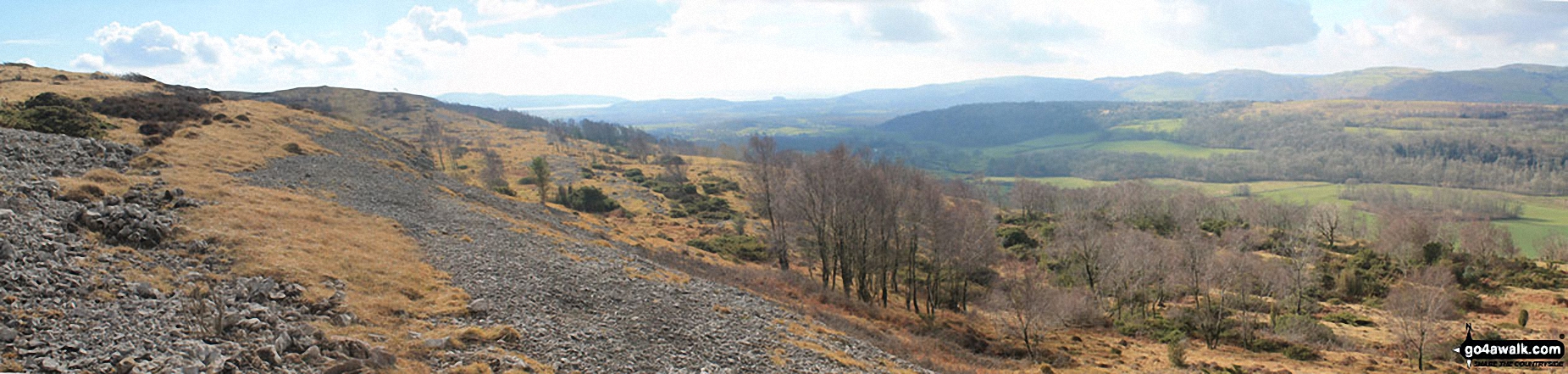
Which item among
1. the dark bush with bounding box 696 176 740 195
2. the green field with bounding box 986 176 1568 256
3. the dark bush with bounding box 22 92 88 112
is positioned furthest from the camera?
the green field with bounding box 986 176 1568 256

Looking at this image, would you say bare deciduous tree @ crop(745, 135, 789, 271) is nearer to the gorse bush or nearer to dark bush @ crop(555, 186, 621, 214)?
dark bush @ crop(555, 186, 621, 214)

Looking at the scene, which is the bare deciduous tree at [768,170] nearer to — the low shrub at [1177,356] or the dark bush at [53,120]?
the low shrub at [1177,356]

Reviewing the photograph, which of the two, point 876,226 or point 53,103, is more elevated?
point 53,103

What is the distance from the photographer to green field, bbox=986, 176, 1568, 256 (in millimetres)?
97000

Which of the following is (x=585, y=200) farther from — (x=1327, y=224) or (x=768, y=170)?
(x=1327, y=224)

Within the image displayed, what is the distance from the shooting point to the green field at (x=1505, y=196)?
9700cm

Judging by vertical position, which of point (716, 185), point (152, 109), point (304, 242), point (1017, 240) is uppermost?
point (152, 109)

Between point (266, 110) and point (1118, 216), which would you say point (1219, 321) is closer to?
point (1118, 216)

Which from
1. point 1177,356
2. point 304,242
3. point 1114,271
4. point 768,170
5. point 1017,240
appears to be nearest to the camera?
point 304,242

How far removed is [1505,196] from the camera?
13500 centimetres

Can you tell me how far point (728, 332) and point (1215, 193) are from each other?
565ft

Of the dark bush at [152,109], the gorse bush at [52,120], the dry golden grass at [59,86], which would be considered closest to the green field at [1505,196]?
the gorse bush at [52,120]

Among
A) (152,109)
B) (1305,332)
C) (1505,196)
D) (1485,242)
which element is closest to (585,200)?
(152,109)

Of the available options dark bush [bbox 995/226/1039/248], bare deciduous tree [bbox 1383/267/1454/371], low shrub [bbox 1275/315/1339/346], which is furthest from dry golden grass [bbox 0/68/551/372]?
dark bush [bbox 995/226/1039/248]
